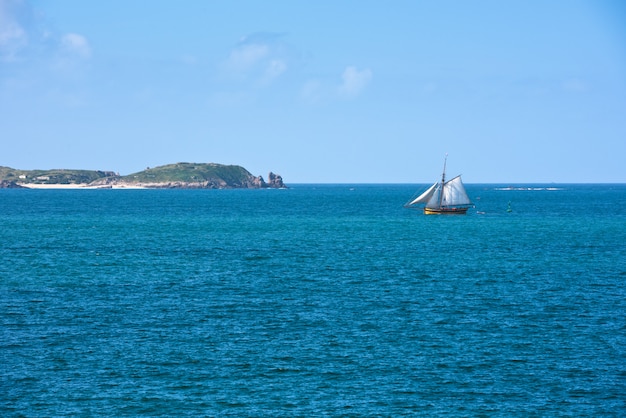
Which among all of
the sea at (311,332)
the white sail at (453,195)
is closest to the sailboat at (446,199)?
the white sail at (453,195)

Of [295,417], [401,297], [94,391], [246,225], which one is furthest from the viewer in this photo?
[246,225]

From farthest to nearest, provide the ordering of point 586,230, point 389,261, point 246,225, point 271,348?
point 246,225 < point 586,230 < point 389,261 < point 271,348

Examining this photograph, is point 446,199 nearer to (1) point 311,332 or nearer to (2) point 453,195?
(2) point 453,195

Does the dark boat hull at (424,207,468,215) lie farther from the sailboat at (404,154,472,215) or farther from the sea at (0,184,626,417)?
the sea at (0,184,626,417)

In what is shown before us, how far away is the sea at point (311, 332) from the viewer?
4094 cm

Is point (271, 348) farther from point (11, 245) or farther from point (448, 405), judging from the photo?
point (11, 245)

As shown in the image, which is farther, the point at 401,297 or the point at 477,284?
the point at 477,284

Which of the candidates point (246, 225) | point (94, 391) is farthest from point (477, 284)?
point (246, 225)

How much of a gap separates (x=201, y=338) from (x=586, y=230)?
104 metres

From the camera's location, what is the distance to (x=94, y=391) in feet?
137

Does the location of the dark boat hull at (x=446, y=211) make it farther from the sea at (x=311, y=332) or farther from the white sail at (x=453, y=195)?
the sea at (x=311, y=332)

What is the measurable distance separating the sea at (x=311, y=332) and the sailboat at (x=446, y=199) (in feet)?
267

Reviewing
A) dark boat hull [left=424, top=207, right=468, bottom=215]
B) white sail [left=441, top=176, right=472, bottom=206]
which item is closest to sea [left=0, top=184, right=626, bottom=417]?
dark boat hull [left=424, top=207, right=468, bottom=215]

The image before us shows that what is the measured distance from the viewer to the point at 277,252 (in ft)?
335
